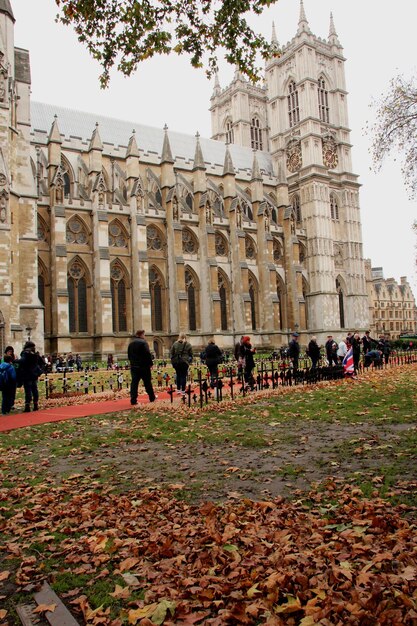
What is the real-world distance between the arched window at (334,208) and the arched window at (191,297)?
713 inches

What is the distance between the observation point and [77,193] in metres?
38.2

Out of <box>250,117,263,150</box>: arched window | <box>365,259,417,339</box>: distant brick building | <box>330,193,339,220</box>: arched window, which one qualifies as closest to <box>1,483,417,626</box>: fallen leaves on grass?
<box>330,193,339,220</box>: arched window

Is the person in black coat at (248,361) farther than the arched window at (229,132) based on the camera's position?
No

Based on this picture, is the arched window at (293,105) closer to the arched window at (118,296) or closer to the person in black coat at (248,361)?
the arched window at (118,296)

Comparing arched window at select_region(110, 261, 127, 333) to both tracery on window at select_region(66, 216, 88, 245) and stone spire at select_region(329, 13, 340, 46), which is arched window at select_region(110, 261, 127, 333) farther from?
stone spire at select_region(329, 13, 340, 46)

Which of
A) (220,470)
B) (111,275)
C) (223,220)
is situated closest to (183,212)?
(223,220)

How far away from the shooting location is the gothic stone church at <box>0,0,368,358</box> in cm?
2755

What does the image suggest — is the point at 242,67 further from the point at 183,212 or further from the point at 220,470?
the point at 183,212

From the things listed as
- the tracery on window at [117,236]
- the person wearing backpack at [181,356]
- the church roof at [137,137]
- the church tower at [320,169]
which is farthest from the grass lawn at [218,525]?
the church tower at [320,169]

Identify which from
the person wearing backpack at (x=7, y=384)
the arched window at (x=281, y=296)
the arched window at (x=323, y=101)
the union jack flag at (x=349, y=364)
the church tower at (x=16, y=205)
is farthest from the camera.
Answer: the arched window at (x=323, y=101)

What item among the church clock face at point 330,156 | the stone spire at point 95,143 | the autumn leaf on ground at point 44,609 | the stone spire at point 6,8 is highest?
the church clock face at point 330,156

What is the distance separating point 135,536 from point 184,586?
104cm

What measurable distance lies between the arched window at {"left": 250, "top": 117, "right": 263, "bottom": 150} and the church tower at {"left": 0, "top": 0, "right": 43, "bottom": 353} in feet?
117

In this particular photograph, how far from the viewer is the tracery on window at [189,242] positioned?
139ft
